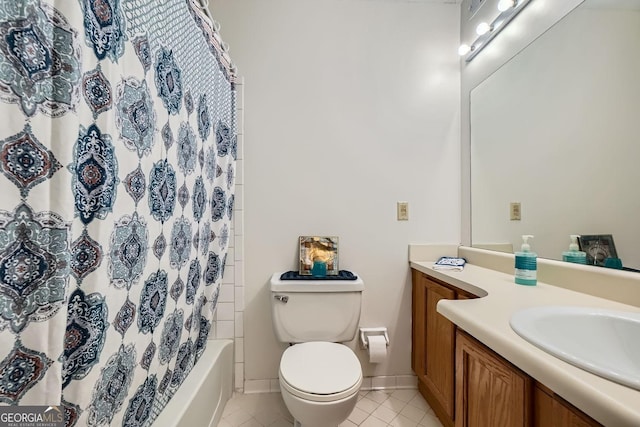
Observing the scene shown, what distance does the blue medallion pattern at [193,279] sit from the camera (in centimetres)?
106

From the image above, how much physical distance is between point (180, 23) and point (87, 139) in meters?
0.62

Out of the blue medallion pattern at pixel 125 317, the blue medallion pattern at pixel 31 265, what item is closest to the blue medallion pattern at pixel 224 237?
the blue medallion pattern at pixel 125 317

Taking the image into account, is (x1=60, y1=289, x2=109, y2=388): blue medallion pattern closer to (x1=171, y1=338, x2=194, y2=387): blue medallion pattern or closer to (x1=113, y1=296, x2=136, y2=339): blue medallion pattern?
(x1=113, y1=296, x2=136, y2=339): blue medallion pattern

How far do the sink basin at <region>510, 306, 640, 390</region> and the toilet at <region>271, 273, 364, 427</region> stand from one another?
655 mm

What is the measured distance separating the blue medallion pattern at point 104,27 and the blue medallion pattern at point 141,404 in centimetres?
89

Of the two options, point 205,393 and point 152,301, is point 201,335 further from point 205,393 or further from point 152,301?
point 152,301

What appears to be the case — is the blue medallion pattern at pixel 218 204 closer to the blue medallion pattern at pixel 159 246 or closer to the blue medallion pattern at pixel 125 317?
the blue medallion pattern at pixel 159 246

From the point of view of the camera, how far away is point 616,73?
889mm

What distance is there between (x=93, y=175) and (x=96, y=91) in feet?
0.58

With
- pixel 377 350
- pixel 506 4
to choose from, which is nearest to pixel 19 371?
pixel 377 350

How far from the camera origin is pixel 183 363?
1.10 meters

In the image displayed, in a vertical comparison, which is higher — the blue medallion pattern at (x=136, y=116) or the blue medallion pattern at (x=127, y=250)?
the blue medallion pattern at (x=136, y=116)

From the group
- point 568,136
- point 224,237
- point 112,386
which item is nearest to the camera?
point 112,386

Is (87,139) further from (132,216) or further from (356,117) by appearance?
(356,117)
